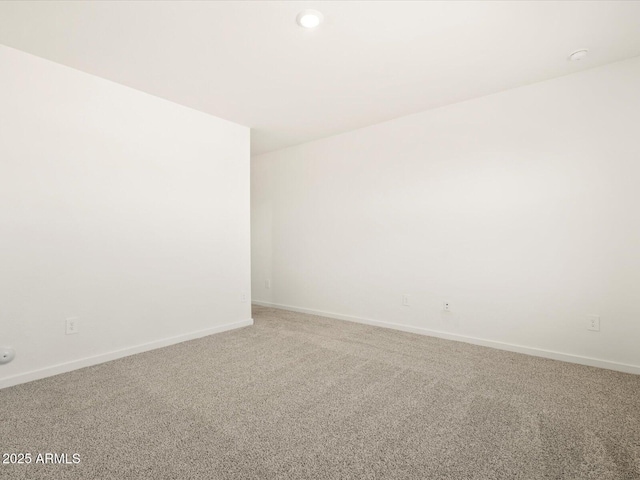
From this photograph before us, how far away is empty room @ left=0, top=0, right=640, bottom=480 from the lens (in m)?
1.67

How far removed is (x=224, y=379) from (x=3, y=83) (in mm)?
2550

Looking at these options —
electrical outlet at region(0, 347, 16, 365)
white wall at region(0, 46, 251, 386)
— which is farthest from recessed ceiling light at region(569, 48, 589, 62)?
electrical outlet at region(0, 347, 16, 365)

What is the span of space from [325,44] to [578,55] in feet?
6.18

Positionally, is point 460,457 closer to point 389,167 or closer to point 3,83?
point 389,167

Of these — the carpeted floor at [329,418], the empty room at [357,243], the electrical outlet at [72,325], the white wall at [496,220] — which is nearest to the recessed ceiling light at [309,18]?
the empty room at [357,243]

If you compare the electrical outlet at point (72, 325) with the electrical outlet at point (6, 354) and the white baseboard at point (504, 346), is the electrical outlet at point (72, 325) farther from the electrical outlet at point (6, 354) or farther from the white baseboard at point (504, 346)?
the white baseboard at point (504, 346)

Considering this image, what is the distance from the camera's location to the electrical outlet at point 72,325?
2551mm

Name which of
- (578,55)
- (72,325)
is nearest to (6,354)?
(72,325)

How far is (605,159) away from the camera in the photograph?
260 centimetres

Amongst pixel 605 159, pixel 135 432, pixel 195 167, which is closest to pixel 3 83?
pixel 195 167

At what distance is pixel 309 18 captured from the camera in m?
2.04

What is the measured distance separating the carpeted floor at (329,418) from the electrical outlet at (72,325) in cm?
32

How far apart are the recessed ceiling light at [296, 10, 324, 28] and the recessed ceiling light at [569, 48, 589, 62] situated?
1.91 metres

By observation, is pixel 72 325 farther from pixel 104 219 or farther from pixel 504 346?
pixel 504 346
